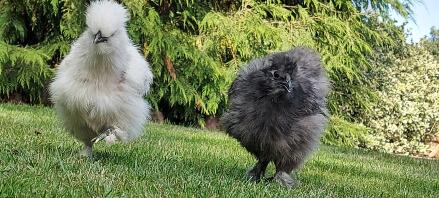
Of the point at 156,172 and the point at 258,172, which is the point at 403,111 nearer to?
the point at 258,172

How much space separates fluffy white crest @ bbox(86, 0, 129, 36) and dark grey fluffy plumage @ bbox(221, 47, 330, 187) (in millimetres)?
1182

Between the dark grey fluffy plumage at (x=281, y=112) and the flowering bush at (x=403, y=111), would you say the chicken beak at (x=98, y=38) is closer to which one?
the dark grey fluffy plumage at (x=281, y=112)

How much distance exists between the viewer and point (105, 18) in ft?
15.8

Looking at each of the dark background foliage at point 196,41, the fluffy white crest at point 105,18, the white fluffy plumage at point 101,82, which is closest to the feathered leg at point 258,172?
the white fluffy plumage at point 101,82

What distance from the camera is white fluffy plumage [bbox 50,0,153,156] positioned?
4867 millimetres

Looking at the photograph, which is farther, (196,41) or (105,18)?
(196,41)

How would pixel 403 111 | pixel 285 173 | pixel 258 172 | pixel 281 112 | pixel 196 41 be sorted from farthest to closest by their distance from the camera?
pixel 403 111, pixel 196 41, pixel 258 172, pixel 285 173, pixel 281 112

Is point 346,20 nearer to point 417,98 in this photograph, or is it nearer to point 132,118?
point 417,98

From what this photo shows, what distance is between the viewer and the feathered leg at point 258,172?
5.45 metres

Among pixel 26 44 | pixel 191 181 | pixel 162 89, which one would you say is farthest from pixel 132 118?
pixel 26 44

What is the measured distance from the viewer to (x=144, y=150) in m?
6.66

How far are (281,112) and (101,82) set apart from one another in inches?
56.4

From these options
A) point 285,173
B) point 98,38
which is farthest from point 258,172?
point 98,38

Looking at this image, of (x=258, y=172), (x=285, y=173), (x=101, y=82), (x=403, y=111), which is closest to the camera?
(x=101, y=82)
